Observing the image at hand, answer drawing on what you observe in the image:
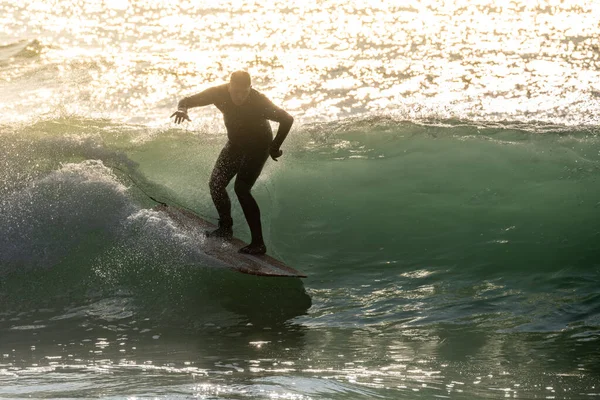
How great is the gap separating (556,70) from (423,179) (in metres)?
9.98

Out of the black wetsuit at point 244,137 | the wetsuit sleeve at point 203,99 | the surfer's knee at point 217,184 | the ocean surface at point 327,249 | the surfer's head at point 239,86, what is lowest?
the ocean surface at point 327,249

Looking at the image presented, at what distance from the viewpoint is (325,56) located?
2398cm

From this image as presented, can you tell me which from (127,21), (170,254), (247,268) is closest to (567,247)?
(247,268)

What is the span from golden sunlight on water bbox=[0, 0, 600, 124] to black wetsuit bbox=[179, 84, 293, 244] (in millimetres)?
7162

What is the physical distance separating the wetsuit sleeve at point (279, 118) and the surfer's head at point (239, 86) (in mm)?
213

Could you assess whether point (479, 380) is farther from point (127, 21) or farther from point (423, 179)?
point (127, 21)

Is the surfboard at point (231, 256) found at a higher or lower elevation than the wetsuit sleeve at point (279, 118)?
lower

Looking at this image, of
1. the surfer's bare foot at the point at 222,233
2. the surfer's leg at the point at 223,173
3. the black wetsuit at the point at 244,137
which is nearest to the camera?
the black wetsuit at the point at 244,137

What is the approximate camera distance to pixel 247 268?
909 centimetres

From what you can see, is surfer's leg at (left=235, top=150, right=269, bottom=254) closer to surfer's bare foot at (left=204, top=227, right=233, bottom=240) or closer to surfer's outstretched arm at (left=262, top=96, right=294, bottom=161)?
surfer's outstretched arm at (left=262, top=96, right=294, bottom=161)

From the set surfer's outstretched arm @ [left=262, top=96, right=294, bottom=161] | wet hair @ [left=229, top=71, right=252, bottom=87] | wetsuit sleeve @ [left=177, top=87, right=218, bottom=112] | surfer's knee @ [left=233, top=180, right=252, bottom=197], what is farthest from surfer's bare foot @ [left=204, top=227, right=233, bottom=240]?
wet hair @ [left=229, top=71, right=252, bottom=87]

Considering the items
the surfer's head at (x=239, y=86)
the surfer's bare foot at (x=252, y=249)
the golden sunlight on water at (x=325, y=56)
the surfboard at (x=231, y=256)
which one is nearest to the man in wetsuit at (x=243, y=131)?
the surfer's head at (x=239, y=86)

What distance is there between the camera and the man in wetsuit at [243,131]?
27.9 ft

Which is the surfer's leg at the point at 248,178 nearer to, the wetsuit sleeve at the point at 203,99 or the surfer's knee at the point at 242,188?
the surfer's knee at the point at 242,188
